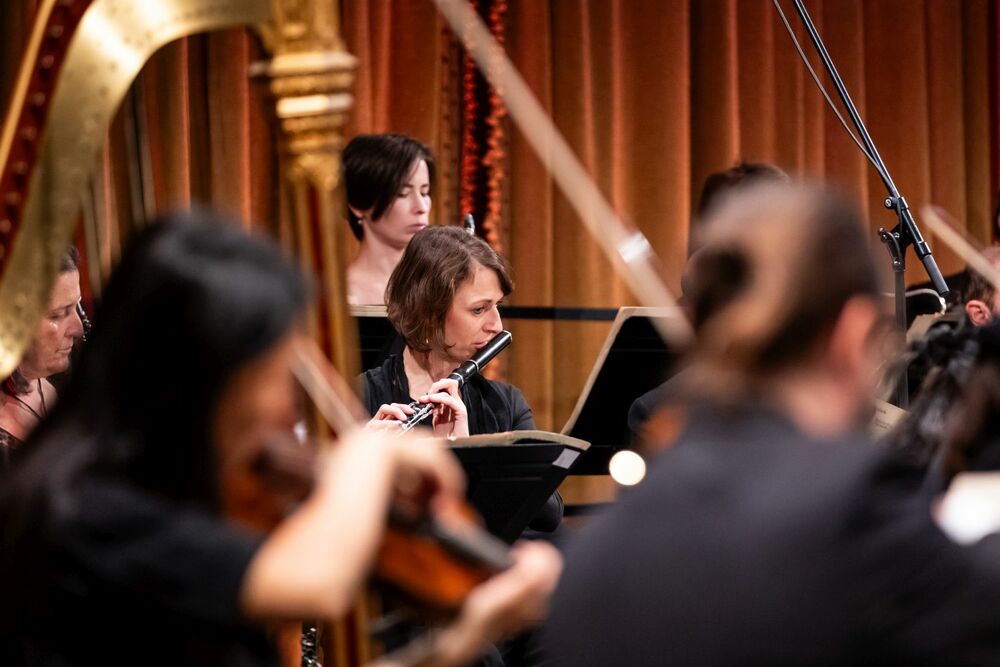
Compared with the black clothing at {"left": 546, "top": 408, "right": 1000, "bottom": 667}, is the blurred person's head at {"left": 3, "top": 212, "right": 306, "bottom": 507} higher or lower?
higher

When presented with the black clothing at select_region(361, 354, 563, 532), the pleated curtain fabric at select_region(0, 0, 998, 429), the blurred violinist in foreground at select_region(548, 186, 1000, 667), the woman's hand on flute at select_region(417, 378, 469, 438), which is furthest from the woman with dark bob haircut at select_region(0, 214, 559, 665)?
the pleated curtain fabric at select_region(0, 0, 998, 429)

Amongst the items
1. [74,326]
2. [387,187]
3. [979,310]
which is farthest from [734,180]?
[74,326]

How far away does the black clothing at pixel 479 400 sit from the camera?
128 inches

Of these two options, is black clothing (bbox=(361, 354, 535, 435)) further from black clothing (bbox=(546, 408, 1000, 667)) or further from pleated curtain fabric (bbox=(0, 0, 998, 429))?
black clothing (bbox=(546, 408, 1000, 667))

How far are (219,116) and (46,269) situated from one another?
3.13 meters

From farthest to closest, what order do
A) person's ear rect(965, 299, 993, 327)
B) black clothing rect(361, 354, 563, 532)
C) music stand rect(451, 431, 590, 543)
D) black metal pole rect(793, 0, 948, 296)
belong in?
1. person's ear rect(965, 299, 993, 327)
2. black clothing rect(361, 354, 563, 532)
3. black metal pole rect(793, 0, 948, 296)
4. music stand rect(451, 431, 590, 543)

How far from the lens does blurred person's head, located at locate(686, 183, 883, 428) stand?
1.24m

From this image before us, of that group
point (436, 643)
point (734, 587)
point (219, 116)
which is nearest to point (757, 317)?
point (734, 587)

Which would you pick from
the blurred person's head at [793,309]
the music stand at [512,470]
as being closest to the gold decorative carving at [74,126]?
the blurred person's head at [793,309]

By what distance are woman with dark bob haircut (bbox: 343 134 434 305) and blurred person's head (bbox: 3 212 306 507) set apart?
2.61 meters

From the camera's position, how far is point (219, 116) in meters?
4.45

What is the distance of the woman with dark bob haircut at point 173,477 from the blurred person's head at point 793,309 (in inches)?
10.8

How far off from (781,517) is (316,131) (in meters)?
0.64

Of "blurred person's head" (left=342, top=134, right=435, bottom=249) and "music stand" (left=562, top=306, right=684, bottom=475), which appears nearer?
"music stand" (left=562, top=306, right=684, bottom=475)
